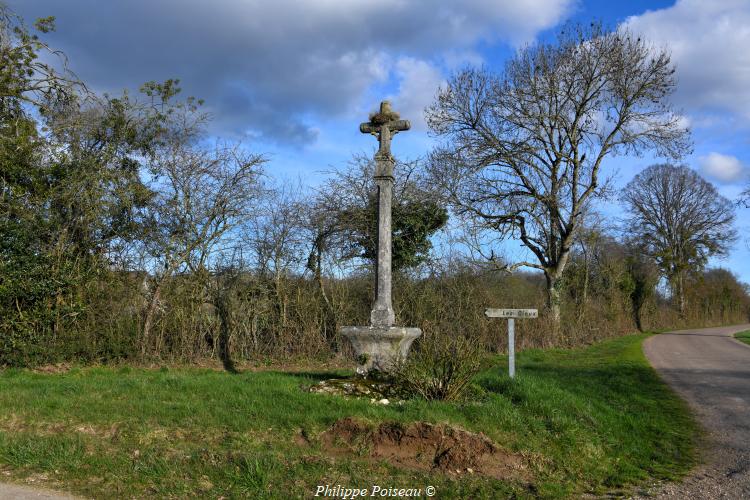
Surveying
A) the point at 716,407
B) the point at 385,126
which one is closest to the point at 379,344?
the point at 385,126

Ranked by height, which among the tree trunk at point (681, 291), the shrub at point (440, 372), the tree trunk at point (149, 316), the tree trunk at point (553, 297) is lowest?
the shrub at point (440, 372)

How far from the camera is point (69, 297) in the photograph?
43.9ft

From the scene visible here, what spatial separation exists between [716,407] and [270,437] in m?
7.56

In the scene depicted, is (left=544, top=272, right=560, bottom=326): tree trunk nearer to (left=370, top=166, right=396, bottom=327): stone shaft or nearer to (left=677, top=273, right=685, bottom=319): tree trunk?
(left=370, top=166, right=396, bottom=327): stone shaft

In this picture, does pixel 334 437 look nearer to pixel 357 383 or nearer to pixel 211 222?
pixel 357 383

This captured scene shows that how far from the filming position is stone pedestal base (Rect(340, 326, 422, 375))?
28.9 ft

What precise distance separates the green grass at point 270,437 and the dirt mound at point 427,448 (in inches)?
6.9

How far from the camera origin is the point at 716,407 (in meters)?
9.61

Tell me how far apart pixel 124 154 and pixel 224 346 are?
19.4 ft

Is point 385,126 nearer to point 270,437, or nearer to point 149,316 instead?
point 270,437

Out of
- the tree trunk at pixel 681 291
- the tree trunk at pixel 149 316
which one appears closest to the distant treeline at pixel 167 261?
the tree trunk at pixel 149 316

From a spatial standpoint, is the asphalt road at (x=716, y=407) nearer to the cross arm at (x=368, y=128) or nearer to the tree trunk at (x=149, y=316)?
the cross arm at (x=368, y=128)

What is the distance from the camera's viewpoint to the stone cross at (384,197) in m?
9.28

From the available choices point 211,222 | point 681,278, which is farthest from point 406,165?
point 681,278
